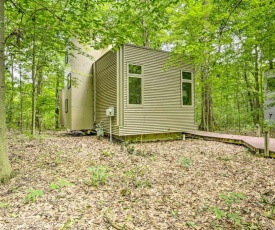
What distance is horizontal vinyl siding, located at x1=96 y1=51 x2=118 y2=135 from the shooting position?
7.71 meters

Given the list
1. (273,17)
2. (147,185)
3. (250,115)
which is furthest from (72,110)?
(250,115)

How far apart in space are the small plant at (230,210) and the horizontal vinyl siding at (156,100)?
4.67 meters

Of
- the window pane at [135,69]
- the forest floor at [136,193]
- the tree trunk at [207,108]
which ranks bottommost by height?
the forest floor at [136,193]

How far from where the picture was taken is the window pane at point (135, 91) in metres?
7.56

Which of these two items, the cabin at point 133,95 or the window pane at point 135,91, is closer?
the cabin at point 133,95

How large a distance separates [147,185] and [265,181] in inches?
91.5

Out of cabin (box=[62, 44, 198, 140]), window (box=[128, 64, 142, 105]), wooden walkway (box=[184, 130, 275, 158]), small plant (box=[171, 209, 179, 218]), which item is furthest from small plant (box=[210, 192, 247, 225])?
window (box=[128, 64, 142, 105])

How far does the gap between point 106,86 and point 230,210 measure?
6795 mm

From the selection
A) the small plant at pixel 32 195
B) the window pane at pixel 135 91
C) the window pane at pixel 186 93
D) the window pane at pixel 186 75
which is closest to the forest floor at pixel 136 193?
the small plant at pixel 32 195

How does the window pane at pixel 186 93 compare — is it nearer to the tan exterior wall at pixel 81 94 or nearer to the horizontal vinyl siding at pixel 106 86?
the horizontal vinyl siding at pixel 106 86

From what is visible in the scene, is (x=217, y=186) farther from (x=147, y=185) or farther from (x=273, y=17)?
(x=273, y=17)

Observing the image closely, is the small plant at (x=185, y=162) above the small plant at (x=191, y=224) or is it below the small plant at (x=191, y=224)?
above

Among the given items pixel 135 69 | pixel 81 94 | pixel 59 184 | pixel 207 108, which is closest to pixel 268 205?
pixel 59 184

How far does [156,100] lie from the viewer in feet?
26.7
